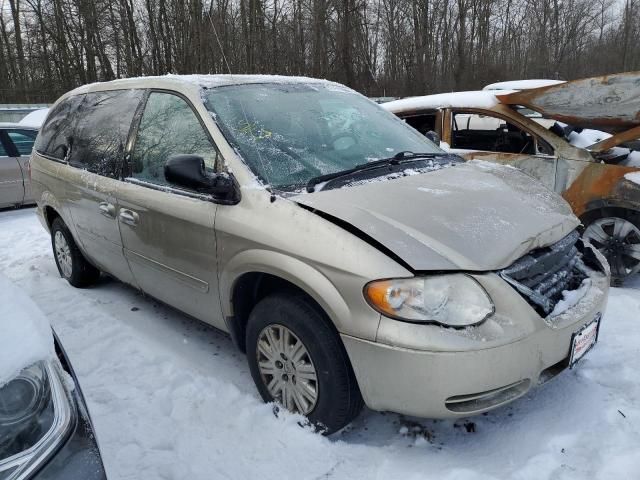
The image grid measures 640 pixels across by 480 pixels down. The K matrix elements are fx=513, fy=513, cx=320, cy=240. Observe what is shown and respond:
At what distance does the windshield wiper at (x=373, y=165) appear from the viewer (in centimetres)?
261

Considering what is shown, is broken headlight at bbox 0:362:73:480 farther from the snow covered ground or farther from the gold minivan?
the gold minivan

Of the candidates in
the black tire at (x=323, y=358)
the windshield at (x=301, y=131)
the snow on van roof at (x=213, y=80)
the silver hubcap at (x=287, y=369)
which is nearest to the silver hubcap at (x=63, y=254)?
the snow on van roof at (x=213, y=80)

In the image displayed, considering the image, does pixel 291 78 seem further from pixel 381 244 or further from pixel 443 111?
pixel 443 111

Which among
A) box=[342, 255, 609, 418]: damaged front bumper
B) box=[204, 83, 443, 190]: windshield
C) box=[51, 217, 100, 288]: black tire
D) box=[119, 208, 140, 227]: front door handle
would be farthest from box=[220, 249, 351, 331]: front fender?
box=[51, 217, 100, 288]: black tire

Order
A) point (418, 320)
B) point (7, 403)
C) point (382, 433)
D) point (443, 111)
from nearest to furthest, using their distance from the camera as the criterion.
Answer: point (7, 403), point (418, 320), point (382, 433), point (443, 111)

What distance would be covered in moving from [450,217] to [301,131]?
3.58 feet

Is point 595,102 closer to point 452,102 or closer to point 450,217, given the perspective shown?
point 452,102

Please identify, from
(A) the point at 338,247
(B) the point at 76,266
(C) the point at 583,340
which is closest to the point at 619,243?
(C) the point at 583,340

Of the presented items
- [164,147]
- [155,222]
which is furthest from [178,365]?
[164,147]

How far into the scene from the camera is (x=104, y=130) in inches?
150

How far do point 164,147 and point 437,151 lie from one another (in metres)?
1.77

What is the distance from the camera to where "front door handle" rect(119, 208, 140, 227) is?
10.8ft

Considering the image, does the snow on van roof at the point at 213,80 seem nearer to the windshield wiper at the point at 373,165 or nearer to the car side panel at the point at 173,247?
the car side panel at the point at 173,247

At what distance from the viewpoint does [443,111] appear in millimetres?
5594
